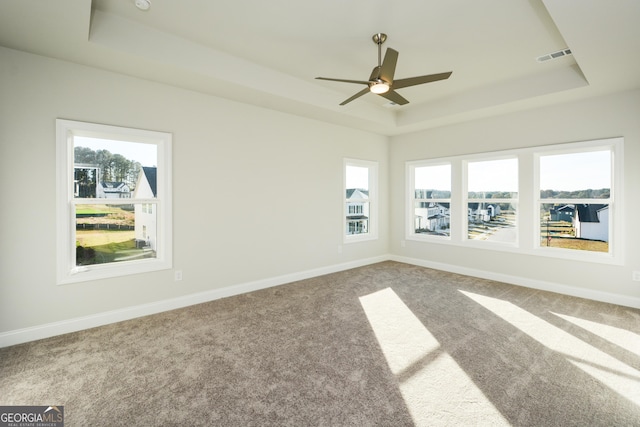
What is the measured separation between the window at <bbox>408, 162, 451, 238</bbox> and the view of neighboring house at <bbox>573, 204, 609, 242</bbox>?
1815 millimetres

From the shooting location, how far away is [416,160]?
5688 mm

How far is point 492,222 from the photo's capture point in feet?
15.8

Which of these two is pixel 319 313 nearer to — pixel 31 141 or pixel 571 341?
pixel 571 341

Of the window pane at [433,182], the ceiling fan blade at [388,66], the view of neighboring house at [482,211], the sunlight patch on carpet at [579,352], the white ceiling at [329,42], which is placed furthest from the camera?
the window pane at [433,182]

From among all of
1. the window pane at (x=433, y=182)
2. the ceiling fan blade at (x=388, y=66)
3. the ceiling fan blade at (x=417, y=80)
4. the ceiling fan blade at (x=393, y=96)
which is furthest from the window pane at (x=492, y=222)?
the ceiling fan blade at (x=388, y=66)

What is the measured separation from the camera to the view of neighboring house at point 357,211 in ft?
18.3

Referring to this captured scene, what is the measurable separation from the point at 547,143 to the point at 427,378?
3.94 meters

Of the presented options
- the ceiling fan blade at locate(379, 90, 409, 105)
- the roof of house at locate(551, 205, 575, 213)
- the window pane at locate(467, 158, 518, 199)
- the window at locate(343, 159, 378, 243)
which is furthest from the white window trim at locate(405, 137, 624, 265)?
the ceiling fan blade at locate(379, 90, 409, 105)

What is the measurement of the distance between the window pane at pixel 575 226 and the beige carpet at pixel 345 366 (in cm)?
86

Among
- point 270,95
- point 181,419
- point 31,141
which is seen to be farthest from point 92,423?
point 270,95

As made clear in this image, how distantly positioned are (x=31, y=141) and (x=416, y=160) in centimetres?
559

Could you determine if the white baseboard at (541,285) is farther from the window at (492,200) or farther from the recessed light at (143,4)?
the recessed light at (143,4)

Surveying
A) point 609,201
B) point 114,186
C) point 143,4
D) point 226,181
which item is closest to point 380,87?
point 143,4

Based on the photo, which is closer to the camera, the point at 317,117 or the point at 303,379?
the point at 303,379
